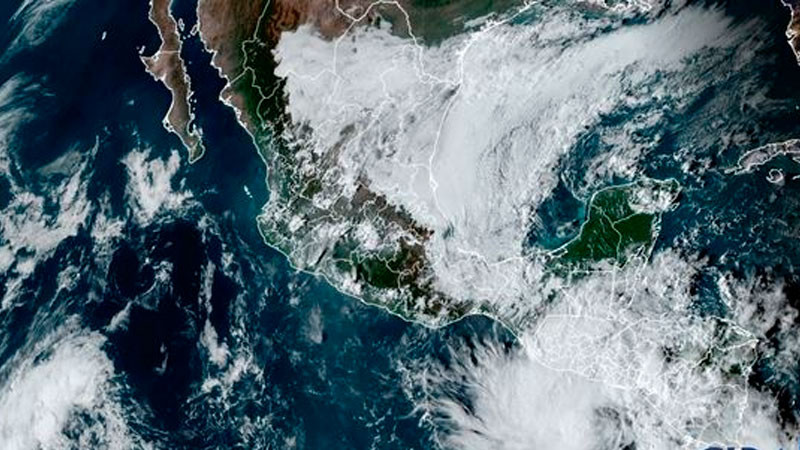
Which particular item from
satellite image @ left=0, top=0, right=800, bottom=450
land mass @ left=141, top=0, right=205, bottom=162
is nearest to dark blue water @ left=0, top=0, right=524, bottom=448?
satellite image @ left=0, top=0, right=800, bottom=450

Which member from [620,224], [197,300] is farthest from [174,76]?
[620,224]

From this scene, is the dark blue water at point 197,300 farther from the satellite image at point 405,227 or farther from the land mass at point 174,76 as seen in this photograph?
the land mass at point 174,76

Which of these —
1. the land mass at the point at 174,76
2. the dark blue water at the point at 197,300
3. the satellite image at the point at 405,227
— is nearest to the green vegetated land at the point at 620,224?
the satellite image at the point at 405,227

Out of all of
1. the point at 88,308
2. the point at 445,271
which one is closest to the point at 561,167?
the point at 445,271

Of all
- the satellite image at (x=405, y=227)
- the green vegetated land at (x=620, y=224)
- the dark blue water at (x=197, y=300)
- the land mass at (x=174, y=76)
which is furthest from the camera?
the land mass at (x=174, y=76)

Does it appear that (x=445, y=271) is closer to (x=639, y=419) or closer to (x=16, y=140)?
(x=639, y=419)

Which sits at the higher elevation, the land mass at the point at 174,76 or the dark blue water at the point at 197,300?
the land mass at the point at 174,76

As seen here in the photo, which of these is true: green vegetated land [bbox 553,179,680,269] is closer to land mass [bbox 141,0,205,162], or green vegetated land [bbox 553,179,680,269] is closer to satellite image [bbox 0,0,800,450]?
satellite image [bbox 0,0,800,450]

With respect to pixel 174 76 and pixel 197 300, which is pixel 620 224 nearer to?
pixel 197 300
